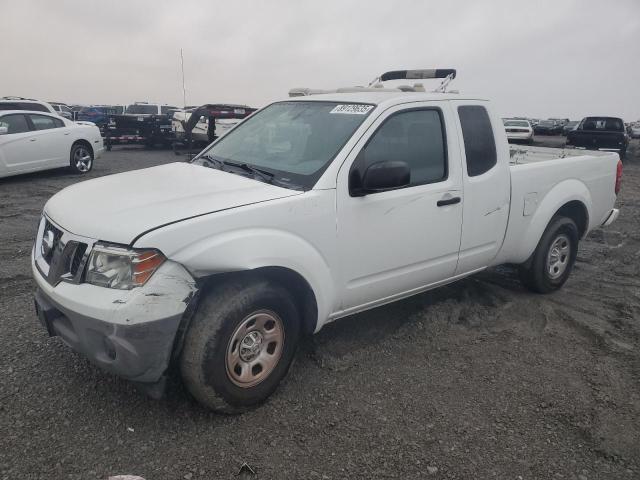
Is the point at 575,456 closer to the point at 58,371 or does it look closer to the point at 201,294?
the point at 201,294

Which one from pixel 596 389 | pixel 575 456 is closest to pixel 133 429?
pixel 575 456

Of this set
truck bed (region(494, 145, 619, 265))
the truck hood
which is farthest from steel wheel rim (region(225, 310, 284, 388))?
truck bed (region(494, 145, 619, 265))

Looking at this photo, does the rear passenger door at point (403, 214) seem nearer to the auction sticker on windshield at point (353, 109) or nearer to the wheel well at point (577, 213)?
the auction sticker on windshield at point (353, 109)

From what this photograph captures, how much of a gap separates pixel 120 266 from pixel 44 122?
393 inches

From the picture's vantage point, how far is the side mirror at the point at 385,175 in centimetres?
296

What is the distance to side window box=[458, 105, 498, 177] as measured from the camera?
3.79 m

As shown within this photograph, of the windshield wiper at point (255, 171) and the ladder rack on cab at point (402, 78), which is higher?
the ladder rack on cab at point (402, 78)

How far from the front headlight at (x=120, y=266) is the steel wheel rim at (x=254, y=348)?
0.57 metres

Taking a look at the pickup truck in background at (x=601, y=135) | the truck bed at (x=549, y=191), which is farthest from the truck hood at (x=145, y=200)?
A: the pickup truck in background at (x=601, y=135)

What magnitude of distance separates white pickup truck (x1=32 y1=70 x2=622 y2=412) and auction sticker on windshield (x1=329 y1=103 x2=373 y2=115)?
0.7 inches

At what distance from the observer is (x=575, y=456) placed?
8.63 feet

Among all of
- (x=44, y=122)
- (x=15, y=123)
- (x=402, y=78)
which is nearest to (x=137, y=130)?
(x=44, y=122)

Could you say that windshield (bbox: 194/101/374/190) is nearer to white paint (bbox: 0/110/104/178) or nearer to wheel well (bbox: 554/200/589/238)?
wheel well (bbox: 554/200/589/238)

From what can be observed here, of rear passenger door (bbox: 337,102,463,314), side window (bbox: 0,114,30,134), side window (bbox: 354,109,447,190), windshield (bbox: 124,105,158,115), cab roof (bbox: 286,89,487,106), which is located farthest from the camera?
windshield (bbox: 124,105,158,115)
